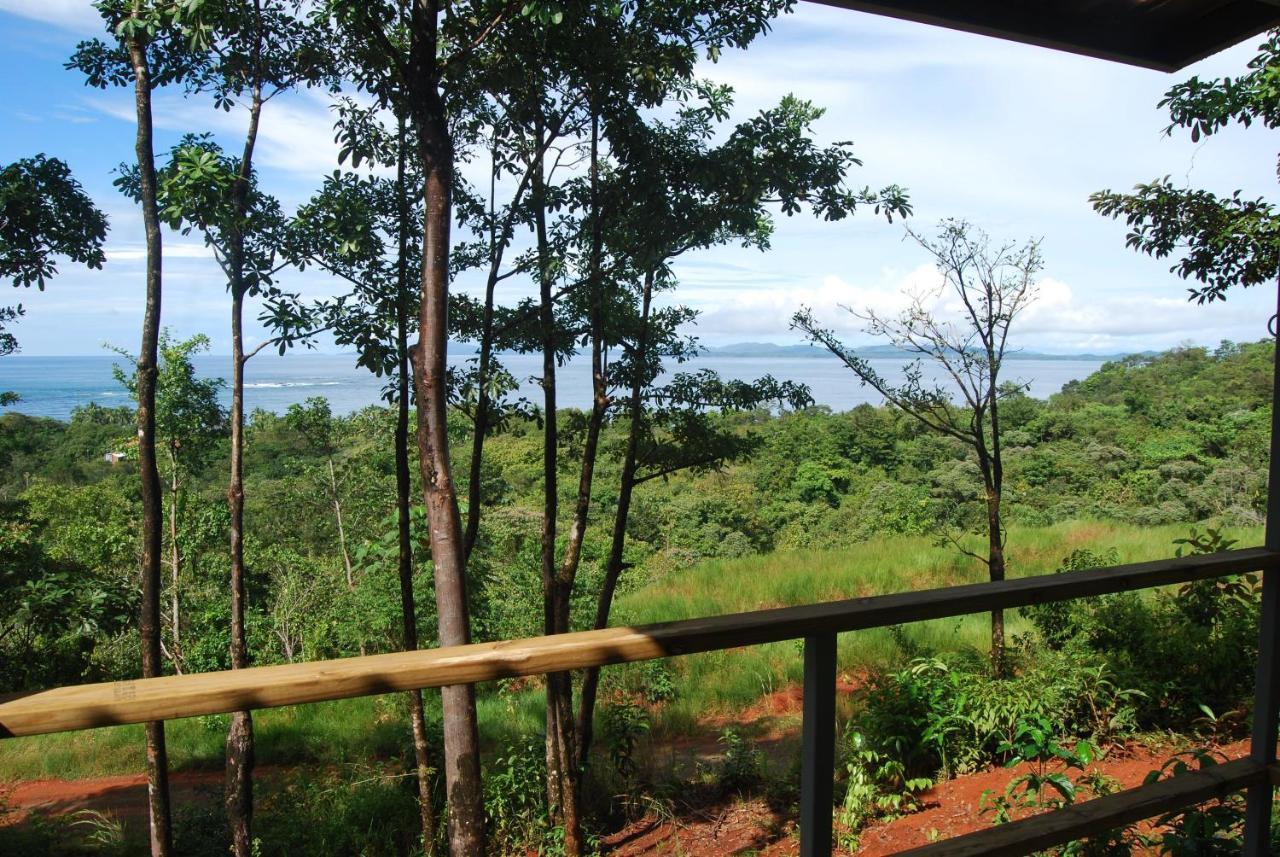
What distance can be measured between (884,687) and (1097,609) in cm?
199

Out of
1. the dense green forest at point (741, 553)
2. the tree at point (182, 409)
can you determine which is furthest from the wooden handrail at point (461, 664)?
the tree at point (182, 409)

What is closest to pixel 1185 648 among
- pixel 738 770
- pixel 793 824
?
pixel 793 824

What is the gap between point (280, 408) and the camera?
347 inches

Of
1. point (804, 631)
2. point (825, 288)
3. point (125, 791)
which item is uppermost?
point (825, 288)

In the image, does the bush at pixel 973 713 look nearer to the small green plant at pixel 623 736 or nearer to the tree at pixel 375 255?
the small green plant at pixel 623 736

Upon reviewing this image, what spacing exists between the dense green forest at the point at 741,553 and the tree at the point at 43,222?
1809mm

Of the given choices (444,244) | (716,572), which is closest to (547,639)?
(444,244)

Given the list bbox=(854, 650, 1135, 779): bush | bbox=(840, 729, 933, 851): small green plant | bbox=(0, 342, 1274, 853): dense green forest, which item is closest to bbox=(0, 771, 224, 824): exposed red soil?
bbox=(0, 342, 1274, 853): dense green forest

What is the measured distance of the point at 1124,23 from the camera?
1.78m

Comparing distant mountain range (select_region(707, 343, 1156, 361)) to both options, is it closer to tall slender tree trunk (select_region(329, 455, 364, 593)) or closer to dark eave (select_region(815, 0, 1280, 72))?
tall slender tree trunk (select_region(329, 455, 364, 593))

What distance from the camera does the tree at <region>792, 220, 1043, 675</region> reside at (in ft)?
19.9

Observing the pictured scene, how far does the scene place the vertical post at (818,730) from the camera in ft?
3.81

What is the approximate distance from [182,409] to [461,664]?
23.2ft

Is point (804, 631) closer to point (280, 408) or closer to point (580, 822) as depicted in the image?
point (580, 822)
